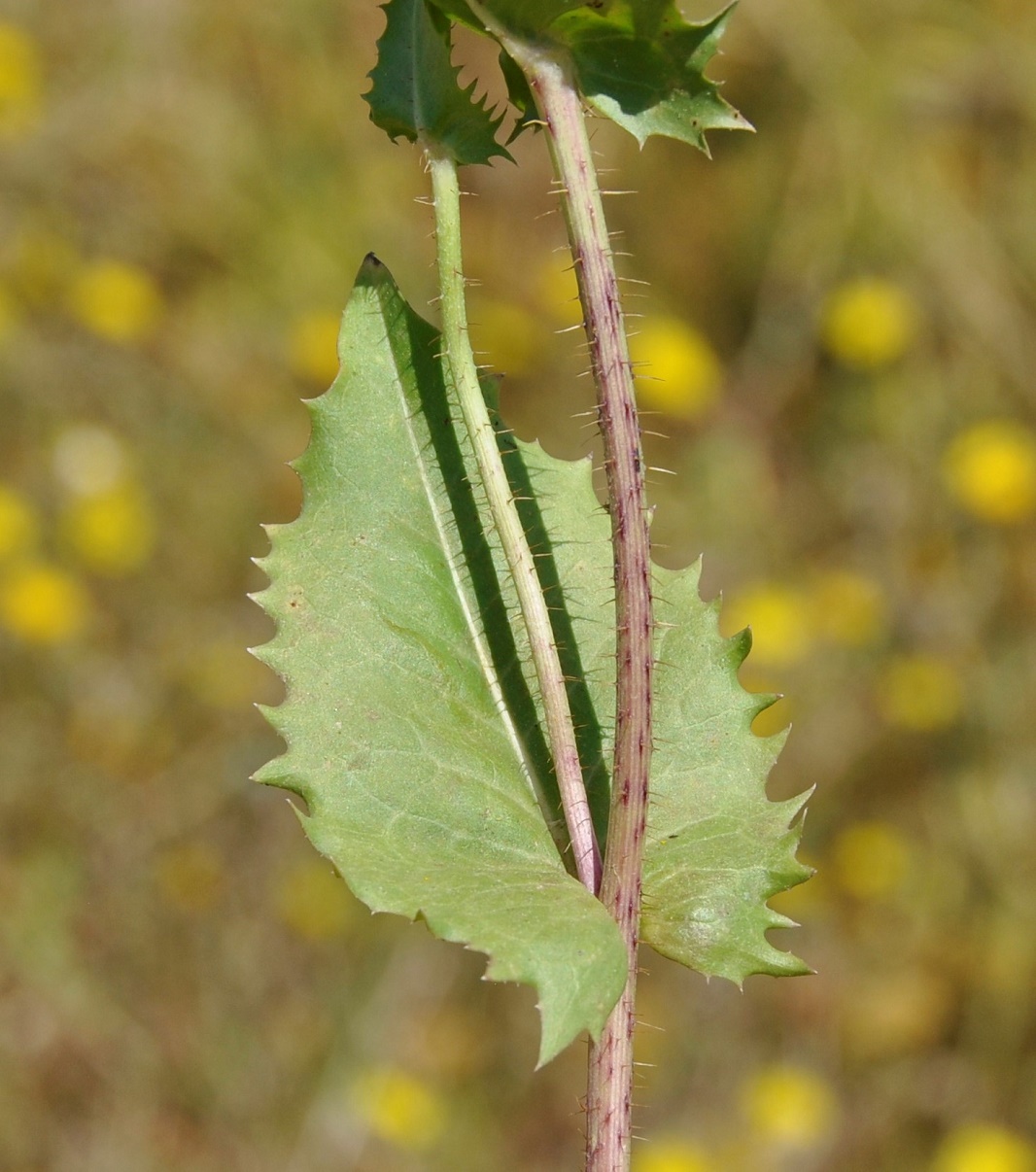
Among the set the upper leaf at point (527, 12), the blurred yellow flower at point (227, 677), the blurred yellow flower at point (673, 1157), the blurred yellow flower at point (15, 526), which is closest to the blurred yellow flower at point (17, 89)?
the blurred yellow flower at point (15, 526)

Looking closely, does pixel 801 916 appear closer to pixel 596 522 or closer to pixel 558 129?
pixel 596 522

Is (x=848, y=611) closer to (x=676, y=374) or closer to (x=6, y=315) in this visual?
(x=676, y=374)

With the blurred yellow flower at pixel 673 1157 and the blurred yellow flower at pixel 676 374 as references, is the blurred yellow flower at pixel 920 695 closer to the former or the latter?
the blurred yellow flower at pixel 676 374

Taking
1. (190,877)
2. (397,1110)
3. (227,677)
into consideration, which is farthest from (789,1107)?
(227,677)

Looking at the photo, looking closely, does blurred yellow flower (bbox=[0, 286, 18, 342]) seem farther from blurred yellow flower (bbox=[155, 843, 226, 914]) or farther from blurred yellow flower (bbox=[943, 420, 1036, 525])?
blurred yellow flower (bbox=[943, 420, 1036, 525])

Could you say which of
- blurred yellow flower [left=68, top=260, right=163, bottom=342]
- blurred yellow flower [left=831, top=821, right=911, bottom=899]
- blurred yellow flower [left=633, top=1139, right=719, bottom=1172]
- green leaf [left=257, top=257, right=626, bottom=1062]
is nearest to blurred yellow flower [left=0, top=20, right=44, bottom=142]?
blurred yellow flower [left=68, top=260, right=163, bottom=342]

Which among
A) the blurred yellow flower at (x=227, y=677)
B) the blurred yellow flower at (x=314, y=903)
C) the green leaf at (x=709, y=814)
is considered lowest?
the blurred yellow flower at (x=314, y=903)
